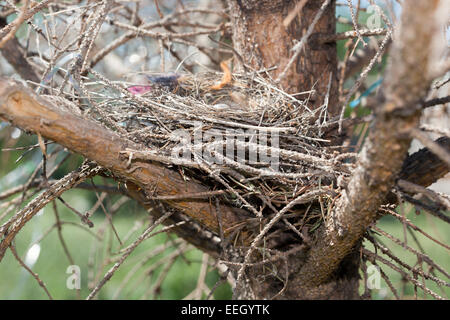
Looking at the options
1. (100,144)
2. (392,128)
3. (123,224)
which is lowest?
(392,128)

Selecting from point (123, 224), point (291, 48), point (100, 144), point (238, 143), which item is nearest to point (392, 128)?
point (238, 143)

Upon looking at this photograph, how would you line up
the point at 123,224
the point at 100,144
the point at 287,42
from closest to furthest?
the point at 100,144, the point at 287,42, the point at 123,224

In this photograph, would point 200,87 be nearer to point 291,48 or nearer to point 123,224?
point 291,48

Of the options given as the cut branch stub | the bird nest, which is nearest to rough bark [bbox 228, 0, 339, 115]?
the bird nest

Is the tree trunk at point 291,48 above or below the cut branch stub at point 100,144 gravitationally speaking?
above

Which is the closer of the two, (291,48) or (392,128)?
(392,128)

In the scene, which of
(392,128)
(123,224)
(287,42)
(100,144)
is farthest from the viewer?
(123,224)

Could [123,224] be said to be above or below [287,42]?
above

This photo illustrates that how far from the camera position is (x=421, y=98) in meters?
0.49

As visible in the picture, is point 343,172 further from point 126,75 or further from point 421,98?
point 126,75

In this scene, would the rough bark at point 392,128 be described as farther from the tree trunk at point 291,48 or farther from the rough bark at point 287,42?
the rough bark at point 287,42

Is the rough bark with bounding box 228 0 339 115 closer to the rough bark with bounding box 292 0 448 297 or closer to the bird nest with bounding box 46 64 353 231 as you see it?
the bird nest with bounding box 46 64 353 231

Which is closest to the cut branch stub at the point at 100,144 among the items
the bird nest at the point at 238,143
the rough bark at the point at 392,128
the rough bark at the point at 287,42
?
the bird nest at the point at 238,143
